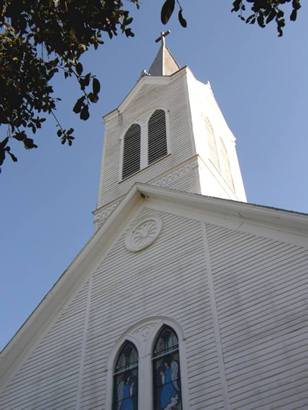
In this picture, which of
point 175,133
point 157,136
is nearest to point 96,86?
point 175,133

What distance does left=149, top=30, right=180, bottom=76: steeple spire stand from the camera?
25422 millimetres

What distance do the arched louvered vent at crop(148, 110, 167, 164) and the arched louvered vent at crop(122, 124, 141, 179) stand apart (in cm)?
50

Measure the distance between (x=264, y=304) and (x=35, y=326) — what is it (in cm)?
559

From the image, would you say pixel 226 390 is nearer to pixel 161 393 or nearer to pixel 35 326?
pixel 161 393

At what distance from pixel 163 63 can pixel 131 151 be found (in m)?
8.71

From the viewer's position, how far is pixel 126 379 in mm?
10125

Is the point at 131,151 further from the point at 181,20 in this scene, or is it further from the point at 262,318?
the point at 181,20

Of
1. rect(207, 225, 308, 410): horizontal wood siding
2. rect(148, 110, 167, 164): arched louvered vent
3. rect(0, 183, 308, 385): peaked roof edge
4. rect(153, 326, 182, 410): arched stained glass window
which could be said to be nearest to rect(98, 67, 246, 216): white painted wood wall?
rect(148, 110, 167, 164): arched louvered vent

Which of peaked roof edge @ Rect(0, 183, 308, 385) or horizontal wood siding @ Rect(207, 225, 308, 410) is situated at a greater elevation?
peaked roof edge @ Rect(0, 183, 308, 385)

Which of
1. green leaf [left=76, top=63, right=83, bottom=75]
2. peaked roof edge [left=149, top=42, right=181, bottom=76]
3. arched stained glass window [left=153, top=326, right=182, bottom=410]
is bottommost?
arched stained glass window [left=153, top=326, right=182, bottom=410]

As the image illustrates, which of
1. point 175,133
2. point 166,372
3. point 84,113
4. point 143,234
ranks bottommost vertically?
point 166,372

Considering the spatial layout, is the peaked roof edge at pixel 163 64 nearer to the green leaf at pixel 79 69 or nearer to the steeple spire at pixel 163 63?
the steeple spire at pixel 163 63

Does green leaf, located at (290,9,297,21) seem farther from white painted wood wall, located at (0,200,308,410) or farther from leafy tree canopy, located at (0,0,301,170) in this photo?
white painted wood wall, located at (0,200,308,410)

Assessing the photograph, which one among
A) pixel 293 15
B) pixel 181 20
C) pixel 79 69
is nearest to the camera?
pixel 181 20
